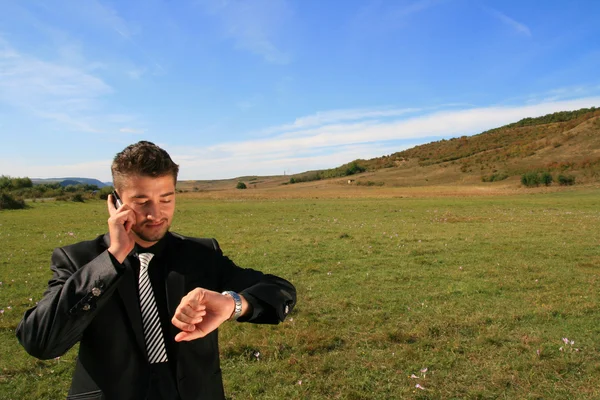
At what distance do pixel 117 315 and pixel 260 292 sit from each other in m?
0.72

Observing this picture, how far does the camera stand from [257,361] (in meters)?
5.77

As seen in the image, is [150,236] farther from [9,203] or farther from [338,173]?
[338,173]

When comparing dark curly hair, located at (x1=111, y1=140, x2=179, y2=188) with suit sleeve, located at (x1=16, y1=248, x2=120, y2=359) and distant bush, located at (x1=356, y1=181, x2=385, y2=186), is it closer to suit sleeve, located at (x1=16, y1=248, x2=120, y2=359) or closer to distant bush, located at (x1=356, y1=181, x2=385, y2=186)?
suit sleeve, located at (x1=16, y1=248, x2=120, y2=359)

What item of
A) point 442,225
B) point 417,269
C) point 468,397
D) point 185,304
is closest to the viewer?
point 185,304

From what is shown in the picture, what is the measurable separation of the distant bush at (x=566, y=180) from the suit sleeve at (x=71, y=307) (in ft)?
200

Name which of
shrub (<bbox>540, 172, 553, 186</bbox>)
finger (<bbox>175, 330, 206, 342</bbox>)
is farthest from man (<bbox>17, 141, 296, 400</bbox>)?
shrub (<bbox>540, 172, 553, 186</bbox>)

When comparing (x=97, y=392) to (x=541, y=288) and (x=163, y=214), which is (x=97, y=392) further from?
(x=541, y=288)

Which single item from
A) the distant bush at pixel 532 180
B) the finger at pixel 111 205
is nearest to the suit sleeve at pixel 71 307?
the finger at pixel 111 205

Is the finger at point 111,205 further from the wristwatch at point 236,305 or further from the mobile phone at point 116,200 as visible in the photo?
the wristwatch at point 236,305

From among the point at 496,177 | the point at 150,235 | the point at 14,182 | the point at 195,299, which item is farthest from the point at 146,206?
the point at 496,177

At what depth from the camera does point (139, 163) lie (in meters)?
2.09

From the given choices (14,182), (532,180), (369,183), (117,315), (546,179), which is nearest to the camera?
(117,315)

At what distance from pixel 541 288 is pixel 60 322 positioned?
33.0 ft

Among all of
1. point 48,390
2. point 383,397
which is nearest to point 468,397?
point 383,397
